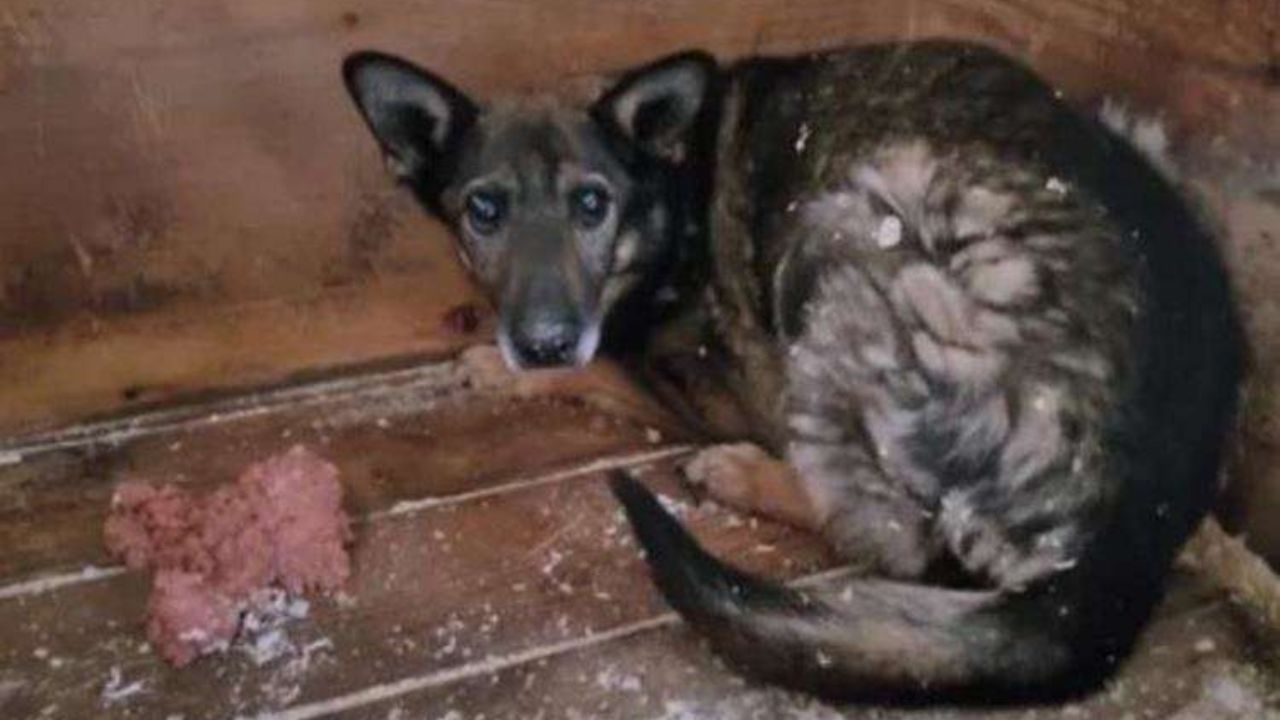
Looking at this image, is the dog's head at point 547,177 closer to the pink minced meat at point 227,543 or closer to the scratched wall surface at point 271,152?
the scratched wall surface at point 271,152

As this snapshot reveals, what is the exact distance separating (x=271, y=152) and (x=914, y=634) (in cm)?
139

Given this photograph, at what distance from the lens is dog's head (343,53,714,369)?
7.84 feet

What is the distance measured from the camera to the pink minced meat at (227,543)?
2.15 meters

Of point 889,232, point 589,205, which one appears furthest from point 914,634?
point 589,205

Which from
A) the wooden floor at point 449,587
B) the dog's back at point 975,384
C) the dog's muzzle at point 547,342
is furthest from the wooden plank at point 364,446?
the dog's back at point 975,384

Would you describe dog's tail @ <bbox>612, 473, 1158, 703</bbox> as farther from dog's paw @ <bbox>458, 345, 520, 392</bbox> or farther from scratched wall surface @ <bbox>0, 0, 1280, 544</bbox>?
dog's paw @ <bbox>458, 345, 520, 392</bbox>

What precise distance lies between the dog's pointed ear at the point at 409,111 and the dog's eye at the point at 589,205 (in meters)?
0.22

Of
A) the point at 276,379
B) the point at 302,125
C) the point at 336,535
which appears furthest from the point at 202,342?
the point at 336,535

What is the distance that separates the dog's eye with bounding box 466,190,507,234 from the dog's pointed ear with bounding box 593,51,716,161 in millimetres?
210

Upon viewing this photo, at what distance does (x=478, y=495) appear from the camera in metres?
2.47

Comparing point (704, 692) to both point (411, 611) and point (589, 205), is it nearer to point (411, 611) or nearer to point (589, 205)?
point (411, 611)

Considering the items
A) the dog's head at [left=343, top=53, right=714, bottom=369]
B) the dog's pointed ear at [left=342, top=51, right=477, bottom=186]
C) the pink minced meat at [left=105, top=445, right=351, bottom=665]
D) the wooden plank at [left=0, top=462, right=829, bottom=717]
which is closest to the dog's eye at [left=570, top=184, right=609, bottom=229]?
the dog's head at [left=343, top=53, right=714, bottom=369]

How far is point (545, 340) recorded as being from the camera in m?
2.37

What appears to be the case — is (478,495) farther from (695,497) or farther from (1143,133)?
(1143,133)
